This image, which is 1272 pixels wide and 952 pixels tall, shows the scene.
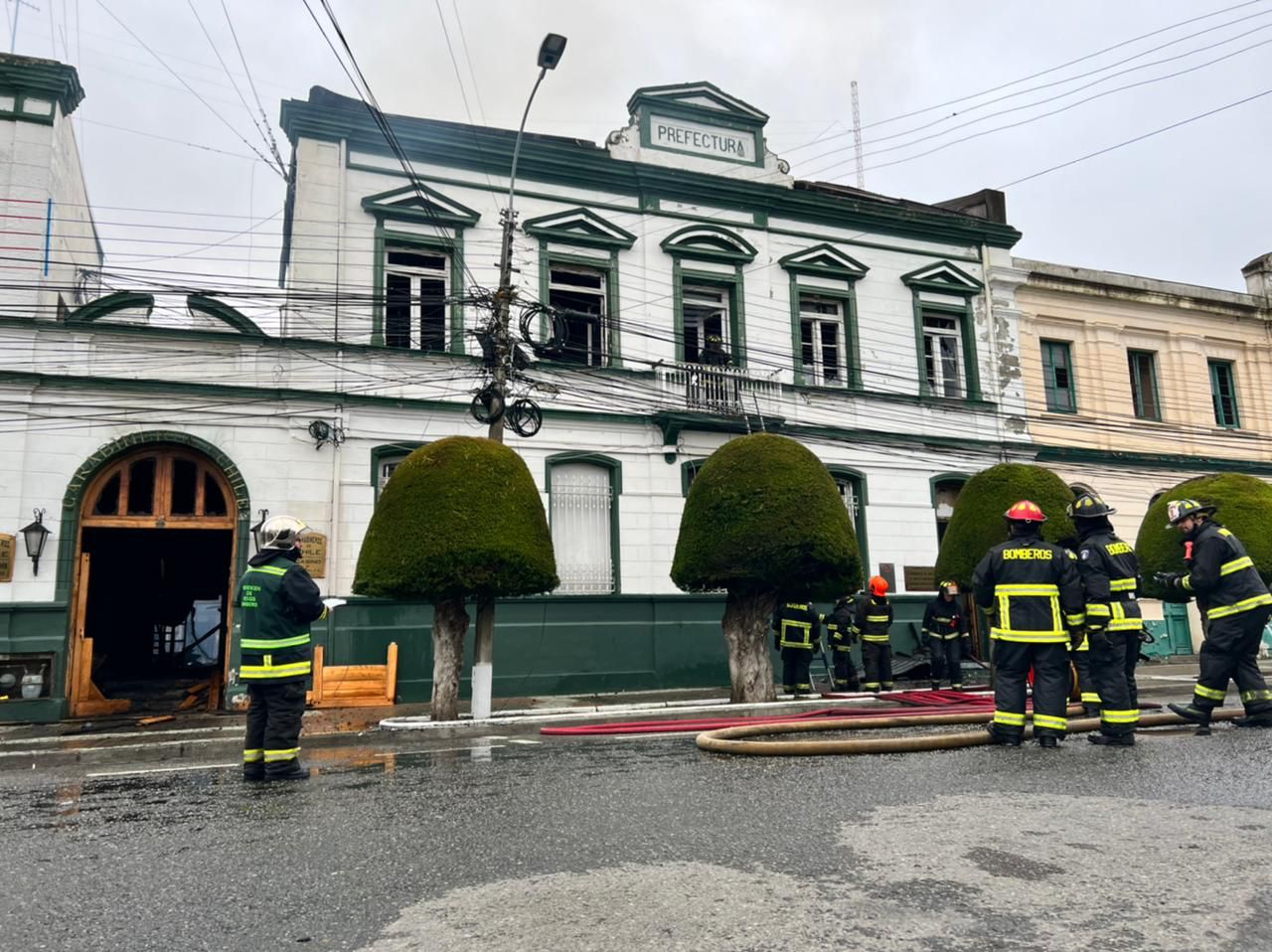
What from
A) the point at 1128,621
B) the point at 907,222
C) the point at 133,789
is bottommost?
the point at 133,789

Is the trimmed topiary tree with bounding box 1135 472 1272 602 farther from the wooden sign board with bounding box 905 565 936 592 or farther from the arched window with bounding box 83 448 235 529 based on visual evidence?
the arched window with bounding box 83 448 235 529

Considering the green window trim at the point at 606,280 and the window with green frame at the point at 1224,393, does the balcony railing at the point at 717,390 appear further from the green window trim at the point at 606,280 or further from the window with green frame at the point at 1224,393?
the window with green frame at the point at 1224,393

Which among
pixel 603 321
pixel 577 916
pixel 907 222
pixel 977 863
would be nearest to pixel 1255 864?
pixel 977 863

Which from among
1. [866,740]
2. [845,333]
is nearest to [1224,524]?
[845,333]

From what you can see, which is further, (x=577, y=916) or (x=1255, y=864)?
(x=1255, y=864)

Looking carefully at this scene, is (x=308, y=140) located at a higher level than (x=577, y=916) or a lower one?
higher

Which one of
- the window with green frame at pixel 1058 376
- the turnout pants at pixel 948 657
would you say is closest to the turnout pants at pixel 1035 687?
the turnout pants at pixel 948 657

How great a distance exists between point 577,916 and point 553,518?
13442mm

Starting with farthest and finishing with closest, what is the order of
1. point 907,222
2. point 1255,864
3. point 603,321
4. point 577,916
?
1. point 907,222
2. point 603,321
3. point 1255,864
4. point 577,916

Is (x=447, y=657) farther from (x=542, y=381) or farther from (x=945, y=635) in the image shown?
(x=945, y=635)

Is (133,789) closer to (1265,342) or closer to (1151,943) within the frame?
(1151,943)

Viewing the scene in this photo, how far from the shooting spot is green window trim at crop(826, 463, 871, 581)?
18500mm

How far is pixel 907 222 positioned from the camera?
2064 cm

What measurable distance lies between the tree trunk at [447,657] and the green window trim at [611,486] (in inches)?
218
